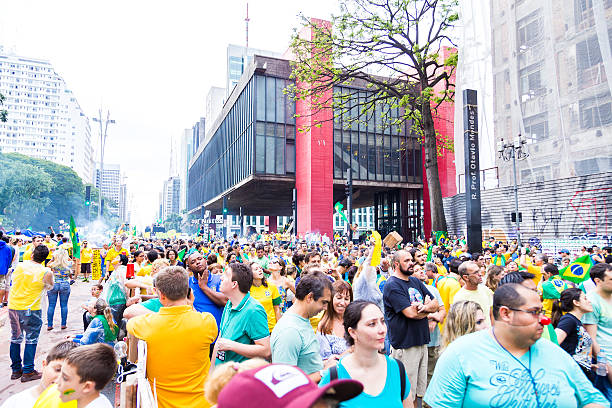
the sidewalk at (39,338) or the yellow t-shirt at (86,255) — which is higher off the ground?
the yellow t-shirt at (86,255)

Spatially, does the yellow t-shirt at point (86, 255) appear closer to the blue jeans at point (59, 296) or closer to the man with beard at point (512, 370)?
the blue jeans at point (59, 296)

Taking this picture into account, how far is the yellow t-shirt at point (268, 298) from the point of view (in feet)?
17.1

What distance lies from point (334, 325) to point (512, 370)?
199 centimetres

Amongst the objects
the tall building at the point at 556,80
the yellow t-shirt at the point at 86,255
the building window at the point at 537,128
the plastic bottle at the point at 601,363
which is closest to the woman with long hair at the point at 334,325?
the plastic bottle at the point at 601,363

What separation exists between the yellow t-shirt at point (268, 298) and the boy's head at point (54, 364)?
9.16ft

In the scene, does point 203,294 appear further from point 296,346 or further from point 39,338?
point 39,338

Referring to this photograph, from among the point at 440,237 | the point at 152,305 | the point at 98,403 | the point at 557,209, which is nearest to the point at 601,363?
the point at 98,403

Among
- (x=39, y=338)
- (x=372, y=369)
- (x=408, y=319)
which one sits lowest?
(x=39, y=338)

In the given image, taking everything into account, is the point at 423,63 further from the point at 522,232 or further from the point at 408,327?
the point at 408,327

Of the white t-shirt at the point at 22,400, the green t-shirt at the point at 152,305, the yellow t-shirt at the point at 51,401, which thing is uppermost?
the green t-shirt at the point at 152,305

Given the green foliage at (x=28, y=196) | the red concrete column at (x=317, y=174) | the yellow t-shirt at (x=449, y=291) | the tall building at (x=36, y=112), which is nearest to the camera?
the yellow t-shirt at (x=449, y=291)

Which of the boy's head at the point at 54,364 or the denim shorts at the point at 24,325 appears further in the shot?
the denim shorts at the point at 24,325

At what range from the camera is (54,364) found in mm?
2477

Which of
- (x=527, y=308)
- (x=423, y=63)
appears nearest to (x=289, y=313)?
(x=527, y=308)
